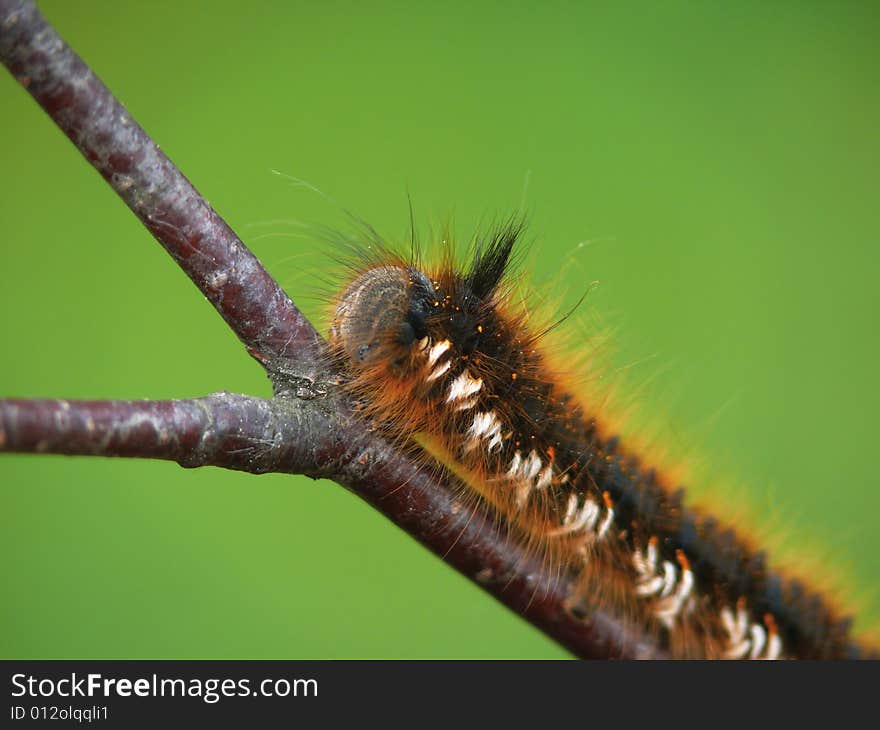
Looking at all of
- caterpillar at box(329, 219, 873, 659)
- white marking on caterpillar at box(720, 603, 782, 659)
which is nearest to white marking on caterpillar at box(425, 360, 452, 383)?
caterpillar at box(329, 219, 873, 659)

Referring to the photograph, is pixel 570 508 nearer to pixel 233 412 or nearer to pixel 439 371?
pixel 439 371

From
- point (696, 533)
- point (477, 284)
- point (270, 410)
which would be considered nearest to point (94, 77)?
point (270, 410)

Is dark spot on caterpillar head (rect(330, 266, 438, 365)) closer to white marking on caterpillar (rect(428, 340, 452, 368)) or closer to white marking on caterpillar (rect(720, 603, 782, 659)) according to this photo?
white marking on caterpillar (rect(428, 340, 452, 368))

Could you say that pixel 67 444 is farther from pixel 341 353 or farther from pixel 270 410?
pixel 341 353

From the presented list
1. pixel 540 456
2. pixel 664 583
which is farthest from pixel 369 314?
pixel 664 583

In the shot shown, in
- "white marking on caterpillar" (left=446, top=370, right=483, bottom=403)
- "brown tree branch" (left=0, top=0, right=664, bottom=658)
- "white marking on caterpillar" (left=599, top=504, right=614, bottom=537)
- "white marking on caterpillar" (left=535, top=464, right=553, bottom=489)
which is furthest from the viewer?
"white marking on caterpillar" (left=599, top=504, right=614, bottom=537)

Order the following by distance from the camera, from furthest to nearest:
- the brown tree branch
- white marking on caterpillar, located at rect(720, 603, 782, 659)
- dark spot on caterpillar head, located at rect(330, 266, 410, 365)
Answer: white marking on caterpillar, located at rect(720, 603, 782, 659)
dark spot on caterpillar head, located at rect(330, 266, 410, 365)
the brown tree branch

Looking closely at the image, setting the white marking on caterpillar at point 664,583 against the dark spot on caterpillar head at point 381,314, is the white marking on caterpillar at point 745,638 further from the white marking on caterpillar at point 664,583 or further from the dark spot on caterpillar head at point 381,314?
the dark spot on caterpillar head at point 381,314

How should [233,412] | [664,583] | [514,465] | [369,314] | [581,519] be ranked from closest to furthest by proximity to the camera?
[233,412] → [369,314] → [514,465] → [581,519] → [664,583]
